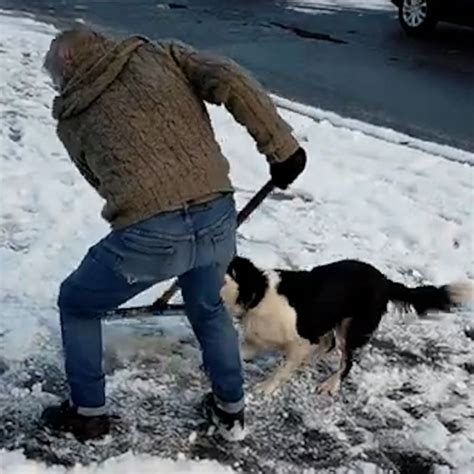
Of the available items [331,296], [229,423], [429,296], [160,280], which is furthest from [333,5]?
[160,280]

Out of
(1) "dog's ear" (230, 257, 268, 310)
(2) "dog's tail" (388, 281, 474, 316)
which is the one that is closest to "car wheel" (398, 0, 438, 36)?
(2) "dog's tail" (388, 281, 474, 316)

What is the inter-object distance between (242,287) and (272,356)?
463 mm

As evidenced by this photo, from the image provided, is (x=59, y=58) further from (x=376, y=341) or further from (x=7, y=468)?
(x=376, y=341)

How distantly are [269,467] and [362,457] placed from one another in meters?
0.36

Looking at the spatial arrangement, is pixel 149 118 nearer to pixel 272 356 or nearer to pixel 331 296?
pixel 331 296

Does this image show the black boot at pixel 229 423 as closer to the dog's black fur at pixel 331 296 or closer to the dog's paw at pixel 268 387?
the dog's paw at pixel 268 387

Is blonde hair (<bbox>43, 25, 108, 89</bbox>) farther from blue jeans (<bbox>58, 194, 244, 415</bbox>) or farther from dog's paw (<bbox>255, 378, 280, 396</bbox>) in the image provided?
dog's paw (<bbox>255, 378, 280, 396</bbox>)

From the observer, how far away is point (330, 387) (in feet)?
14.7

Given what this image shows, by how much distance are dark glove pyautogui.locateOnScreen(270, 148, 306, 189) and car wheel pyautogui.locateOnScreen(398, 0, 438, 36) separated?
34.6 feet

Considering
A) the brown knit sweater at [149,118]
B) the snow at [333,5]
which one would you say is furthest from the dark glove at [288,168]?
the snow at [333,5]

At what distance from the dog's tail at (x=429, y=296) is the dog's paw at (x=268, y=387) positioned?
23.9 inches

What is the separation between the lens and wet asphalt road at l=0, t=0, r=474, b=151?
31.8 ft

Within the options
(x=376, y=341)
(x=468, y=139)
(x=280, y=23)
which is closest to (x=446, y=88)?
(x=468, y=139)

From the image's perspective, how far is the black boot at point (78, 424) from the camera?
4.03 meters
